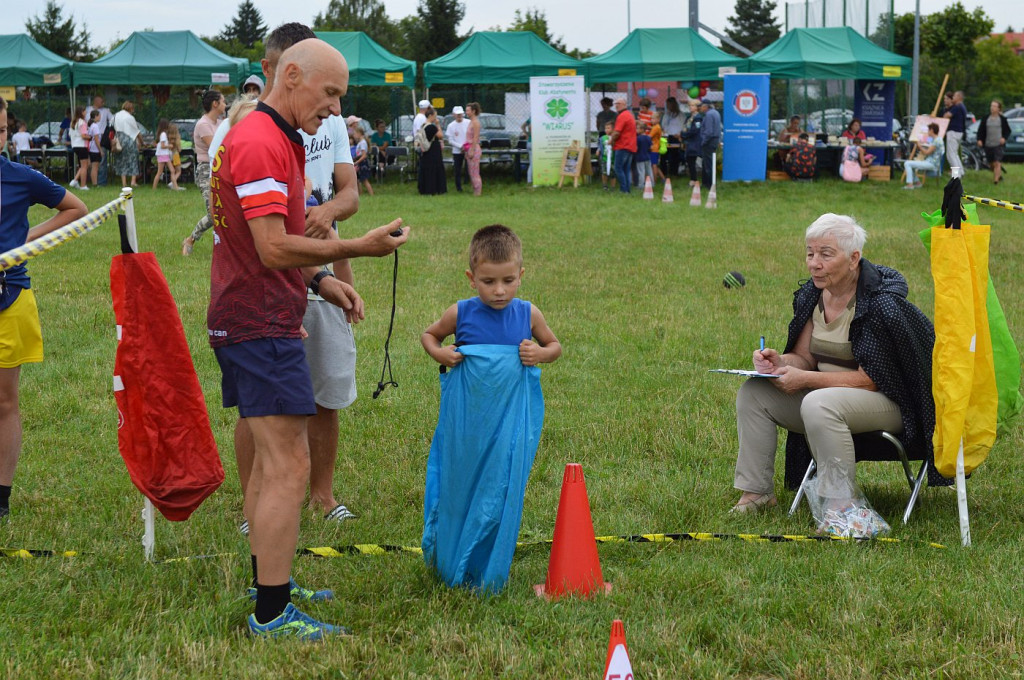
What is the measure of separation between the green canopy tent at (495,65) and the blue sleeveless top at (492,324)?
890 inches

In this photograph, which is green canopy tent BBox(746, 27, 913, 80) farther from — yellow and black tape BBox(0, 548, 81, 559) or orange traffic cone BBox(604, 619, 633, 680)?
orange traffic cone BBox(604, 619, 633, 680)

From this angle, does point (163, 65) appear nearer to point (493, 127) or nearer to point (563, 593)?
point (493, 127)

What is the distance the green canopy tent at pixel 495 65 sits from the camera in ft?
85.0

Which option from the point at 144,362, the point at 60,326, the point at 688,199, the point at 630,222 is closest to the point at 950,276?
the point at 144,362

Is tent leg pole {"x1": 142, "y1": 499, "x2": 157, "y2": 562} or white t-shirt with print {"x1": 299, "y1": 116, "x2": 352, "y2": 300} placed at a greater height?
white t-shirt with print {"x1": 299, "y1": 116, "x2": 352, "y2": 300}

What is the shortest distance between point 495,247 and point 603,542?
61.1 inches

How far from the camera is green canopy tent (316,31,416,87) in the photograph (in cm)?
2638

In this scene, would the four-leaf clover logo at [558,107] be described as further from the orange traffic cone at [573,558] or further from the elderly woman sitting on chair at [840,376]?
the orange traffic cone at [573,558]

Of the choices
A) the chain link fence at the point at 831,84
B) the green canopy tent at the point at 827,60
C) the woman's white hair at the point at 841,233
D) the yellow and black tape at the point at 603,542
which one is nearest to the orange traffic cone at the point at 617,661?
the yellow and black tape at the point at 603,542

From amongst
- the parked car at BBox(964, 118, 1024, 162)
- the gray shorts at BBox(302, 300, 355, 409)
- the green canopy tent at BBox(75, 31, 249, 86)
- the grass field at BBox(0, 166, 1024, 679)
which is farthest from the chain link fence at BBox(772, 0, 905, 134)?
the gray shorts at BBox(302, 300, 355, 409)

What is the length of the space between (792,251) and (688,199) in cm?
736

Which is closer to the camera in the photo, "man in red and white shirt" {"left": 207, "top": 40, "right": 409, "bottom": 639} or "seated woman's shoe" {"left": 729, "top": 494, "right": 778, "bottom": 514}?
"man in red and white shirt" {"left": 207, "top": 40, "right": 409, "bottom": 639}

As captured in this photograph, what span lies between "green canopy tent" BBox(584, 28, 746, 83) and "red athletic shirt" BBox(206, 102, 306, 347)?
2304 centimetres


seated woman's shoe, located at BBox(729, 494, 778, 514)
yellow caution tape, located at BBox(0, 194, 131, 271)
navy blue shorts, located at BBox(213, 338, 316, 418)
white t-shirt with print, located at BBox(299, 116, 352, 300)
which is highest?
white t-shirt with print, located at BBox(299, 116, 352, 300)
